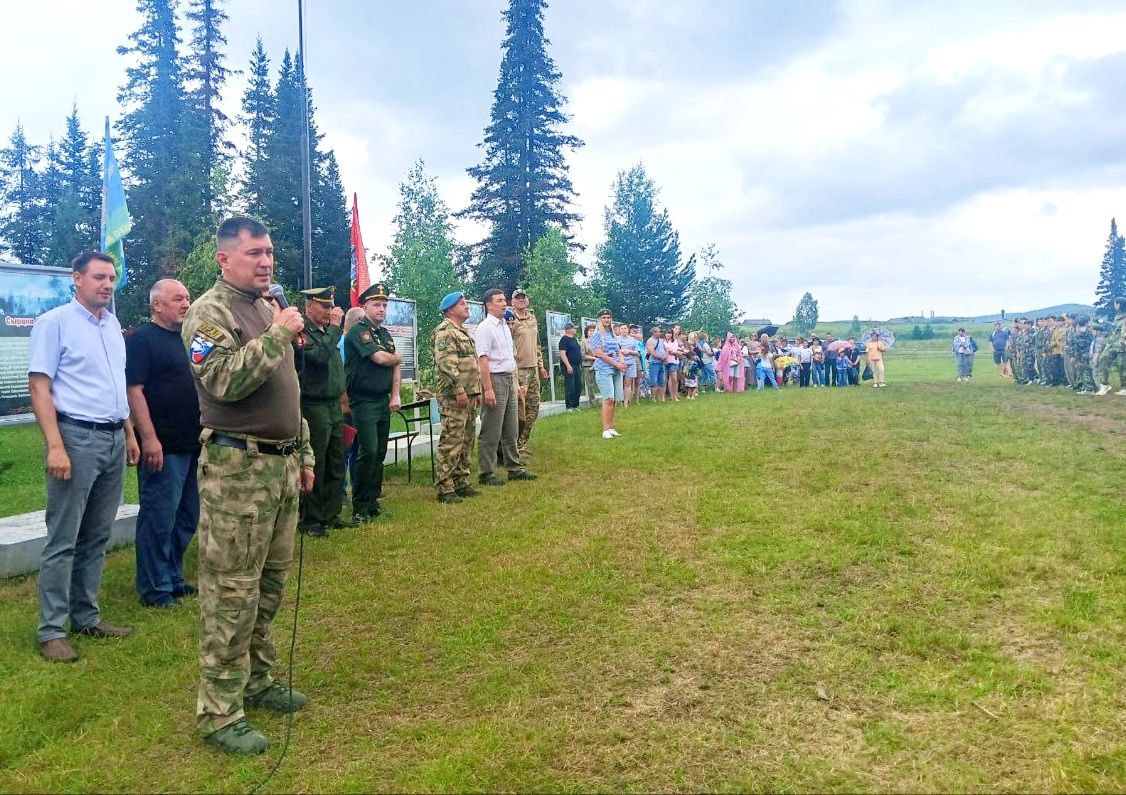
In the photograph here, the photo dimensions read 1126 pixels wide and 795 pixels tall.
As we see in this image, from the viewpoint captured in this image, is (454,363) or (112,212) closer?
(112,212)

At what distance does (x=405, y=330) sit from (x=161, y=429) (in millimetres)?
6673

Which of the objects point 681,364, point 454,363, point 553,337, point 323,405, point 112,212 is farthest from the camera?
point 681,364

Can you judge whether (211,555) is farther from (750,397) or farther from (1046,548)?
(750,397)

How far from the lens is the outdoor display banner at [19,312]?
6.67 meters

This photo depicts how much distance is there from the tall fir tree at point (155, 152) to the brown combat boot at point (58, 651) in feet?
107

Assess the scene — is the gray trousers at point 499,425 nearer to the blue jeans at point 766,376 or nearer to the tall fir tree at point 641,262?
the blue jeans at point 766,376

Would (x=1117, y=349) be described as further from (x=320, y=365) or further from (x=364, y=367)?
(x=320, y=365)

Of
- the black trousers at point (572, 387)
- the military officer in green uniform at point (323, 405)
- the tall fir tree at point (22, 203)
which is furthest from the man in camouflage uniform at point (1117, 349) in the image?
the tall fir tree at point (22, 203)

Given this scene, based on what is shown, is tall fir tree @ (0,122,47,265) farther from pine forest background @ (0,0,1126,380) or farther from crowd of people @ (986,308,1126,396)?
crowd of people @ (986,308,1126,396)

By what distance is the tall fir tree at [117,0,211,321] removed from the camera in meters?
32.5

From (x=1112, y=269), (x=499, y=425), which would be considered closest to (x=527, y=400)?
(x=499, y=425)

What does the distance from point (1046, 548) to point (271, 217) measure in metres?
40.3

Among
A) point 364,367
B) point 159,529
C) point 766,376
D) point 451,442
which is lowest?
point 159,529

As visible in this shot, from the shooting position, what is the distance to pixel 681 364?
66.2 feet
